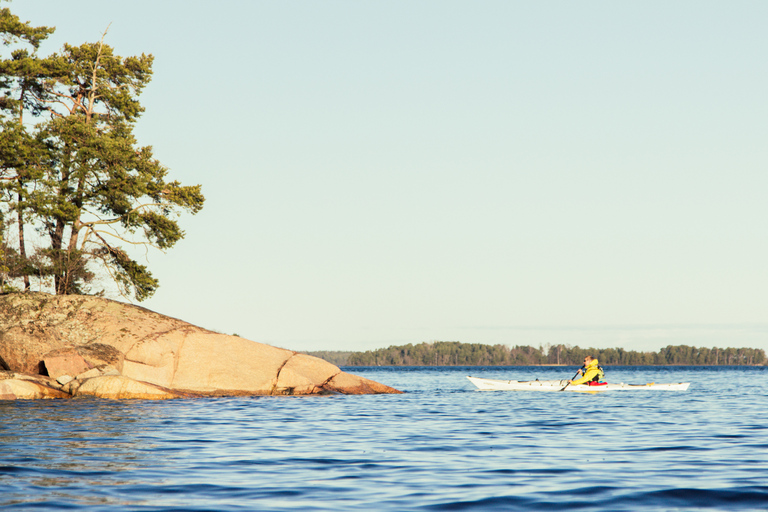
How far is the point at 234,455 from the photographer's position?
12547mm

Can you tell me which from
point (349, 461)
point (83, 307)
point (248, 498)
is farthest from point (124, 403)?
point (248, 498)

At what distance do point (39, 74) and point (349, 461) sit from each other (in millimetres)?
28556

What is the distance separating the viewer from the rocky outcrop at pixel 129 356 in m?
25.3

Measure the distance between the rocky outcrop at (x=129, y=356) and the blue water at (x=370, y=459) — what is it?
347 cm

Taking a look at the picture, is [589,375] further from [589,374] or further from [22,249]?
[22,249]

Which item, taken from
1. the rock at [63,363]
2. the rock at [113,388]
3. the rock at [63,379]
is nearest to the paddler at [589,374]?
the rock at [113,388]

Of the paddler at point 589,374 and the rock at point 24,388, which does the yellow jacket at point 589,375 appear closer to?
the paddler at point 589,374

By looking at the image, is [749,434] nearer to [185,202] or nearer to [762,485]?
[762,485]

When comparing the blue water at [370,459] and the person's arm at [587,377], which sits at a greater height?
the person's arm at [587,377]

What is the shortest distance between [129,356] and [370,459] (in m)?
17.9

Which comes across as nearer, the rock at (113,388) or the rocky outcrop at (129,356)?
the rock at (113,388)

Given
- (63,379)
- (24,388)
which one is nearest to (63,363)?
(63,379)

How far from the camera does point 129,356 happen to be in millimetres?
27297

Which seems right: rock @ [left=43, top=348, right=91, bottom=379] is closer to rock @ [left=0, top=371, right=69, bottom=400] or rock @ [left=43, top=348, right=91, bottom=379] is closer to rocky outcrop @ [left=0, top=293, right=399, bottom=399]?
rocky outcrop @ [left=0, top=293, right=399, bottom=399]
